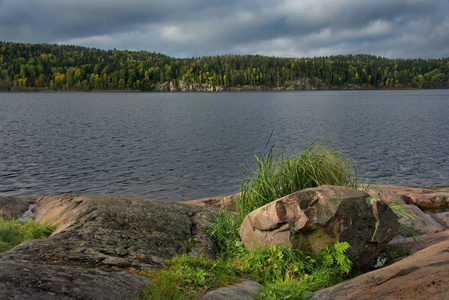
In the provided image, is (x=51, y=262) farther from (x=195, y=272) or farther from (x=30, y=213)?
(x=30, y=213)

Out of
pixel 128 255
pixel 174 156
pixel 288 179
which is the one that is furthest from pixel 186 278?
pixel 174 156

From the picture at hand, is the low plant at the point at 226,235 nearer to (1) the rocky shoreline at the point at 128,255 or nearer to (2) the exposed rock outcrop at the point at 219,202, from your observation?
(1) the rocky shoreline at the point at 128,255

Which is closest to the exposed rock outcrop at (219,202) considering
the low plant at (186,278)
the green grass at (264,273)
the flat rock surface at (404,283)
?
the green grass at (264,273)

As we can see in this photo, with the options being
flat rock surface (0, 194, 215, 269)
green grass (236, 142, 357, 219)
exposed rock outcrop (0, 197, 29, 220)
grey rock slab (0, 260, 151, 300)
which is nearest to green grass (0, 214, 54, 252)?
flat rock surface (0, 194, 215, 269)

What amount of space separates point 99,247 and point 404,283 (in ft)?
16.3

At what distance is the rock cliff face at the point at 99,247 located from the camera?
400 cm

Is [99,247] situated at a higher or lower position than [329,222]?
lower

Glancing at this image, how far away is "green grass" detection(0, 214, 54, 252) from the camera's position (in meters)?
7.75

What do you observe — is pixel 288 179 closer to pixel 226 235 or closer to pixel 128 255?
pixel 226 235

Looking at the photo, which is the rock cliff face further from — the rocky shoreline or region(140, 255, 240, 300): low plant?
region(140, 255, 240, 300): low plant

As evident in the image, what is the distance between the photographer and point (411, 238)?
8.02m

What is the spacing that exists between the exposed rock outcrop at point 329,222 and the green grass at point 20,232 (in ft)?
16.7

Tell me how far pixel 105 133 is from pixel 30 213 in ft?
93.8

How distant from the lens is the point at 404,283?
4562 mm
